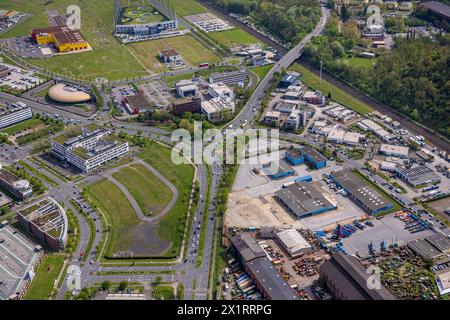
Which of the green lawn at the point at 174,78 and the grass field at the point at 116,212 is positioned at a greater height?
the green lawn at the point at 174,78

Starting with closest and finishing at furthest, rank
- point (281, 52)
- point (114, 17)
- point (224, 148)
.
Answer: point (224, 148), point (281, 52), point (114, 17)

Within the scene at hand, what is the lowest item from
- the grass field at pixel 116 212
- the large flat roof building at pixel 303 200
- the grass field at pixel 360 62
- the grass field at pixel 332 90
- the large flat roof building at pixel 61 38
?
the grass field at pixel 116 212

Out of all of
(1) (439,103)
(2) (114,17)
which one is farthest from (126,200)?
(2) (114,17)

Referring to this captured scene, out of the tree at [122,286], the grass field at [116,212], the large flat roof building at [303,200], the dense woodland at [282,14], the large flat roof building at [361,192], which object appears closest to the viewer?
the tree at [122,286]

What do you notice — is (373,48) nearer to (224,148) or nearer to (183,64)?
(183,64)

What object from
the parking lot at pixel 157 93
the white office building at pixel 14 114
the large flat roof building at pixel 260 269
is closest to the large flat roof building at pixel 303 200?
the large flat roof building at pixel 260 269

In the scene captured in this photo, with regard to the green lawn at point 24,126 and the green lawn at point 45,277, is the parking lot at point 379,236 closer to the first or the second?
the green lawn at point 45,277

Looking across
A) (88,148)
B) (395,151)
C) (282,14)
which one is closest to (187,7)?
(282,14)
